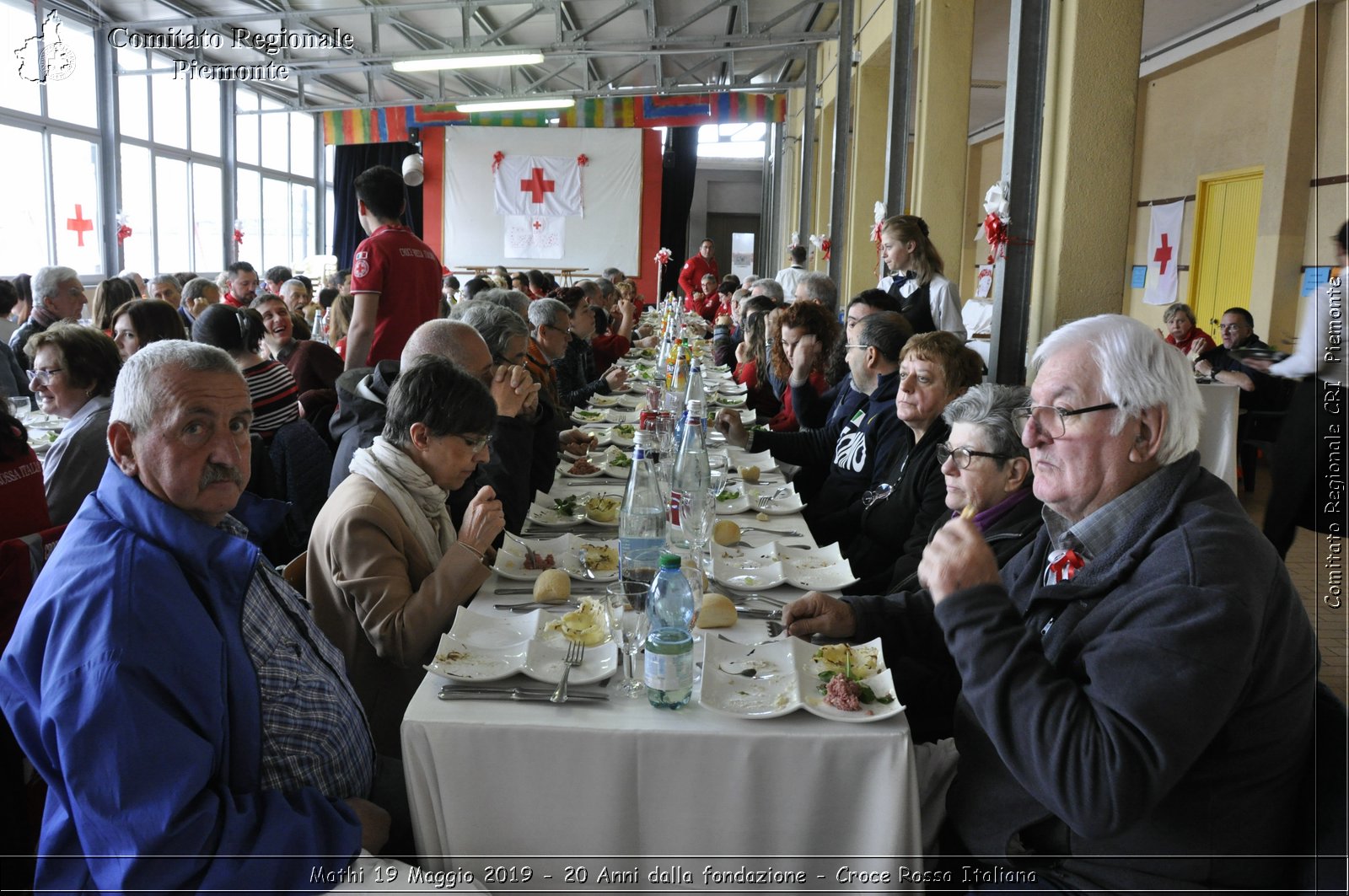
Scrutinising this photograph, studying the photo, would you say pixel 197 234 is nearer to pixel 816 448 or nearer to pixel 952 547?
pixel 816 448

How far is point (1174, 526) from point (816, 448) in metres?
2.58

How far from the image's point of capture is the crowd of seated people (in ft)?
4.21

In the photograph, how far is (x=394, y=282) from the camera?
405 centimetres

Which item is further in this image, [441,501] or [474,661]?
[441,501]

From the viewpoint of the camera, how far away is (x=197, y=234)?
12172 millimetres

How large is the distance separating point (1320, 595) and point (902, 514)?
3.78 ft

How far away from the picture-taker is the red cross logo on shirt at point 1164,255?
9.74 meters

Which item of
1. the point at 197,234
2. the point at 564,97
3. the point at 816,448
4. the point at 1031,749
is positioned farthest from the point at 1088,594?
the point at 197,234

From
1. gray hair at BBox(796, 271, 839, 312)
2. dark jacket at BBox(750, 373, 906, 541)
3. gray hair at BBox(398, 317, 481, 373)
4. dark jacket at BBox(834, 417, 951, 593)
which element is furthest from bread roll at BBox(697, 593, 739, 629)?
gray hair at BBox(796, 271, 839, 312)

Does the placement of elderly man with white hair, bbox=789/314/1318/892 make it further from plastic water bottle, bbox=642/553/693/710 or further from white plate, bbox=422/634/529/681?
white plate, bbox=422/634/529/681

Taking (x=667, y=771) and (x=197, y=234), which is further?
(x=197, y=234)

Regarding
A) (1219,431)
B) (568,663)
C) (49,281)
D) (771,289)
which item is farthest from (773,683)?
(771,289)

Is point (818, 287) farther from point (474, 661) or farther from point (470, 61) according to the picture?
point (470, 61)

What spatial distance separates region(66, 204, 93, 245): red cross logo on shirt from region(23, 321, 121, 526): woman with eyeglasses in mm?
7458
